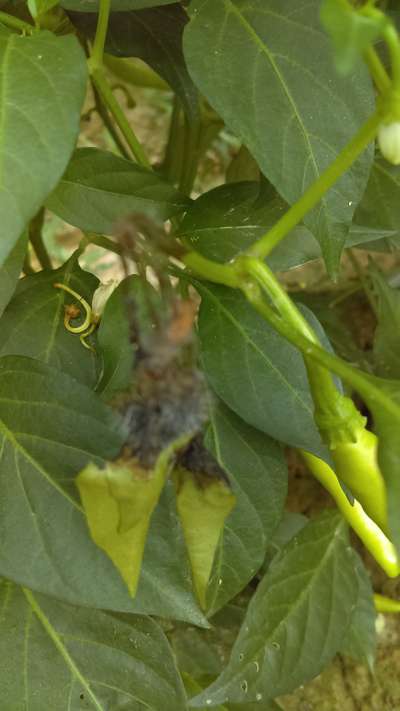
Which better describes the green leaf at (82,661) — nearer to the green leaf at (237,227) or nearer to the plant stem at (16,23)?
the green leaf at (237,227)

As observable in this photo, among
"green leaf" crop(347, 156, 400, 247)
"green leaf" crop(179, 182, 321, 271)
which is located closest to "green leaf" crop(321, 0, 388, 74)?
"green leaf" crop(179, 182, 321, 271)

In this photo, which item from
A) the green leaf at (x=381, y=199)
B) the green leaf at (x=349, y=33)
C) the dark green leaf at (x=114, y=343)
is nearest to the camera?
the green leaf at (x=349, y=33)

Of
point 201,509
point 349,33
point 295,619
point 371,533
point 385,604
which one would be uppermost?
point 349,33

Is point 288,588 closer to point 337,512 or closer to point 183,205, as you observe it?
point 337,512

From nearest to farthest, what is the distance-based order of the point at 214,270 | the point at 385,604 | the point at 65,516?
the point at 214,270 → the point at 65,516 → the point at 385,604

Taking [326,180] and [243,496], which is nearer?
[326,180]

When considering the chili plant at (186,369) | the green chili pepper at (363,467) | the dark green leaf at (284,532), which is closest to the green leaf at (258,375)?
the chili plant at (186,369)

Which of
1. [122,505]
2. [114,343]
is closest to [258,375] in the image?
[114,343]

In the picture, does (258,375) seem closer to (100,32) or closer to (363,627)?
(100,32)
